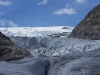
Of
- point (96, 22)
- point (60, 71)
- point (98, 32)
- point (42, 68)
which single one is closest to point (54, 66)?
point (42, 68)

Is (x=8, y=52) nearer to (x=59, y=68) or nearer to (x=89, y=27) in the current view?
(x=59, y=68)

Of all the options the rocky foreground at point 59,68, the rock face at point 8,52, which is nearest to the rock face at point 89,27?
the rock face at point 8,52

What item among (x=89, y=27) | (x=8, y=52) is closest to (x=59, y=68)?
(x=8, y=52)

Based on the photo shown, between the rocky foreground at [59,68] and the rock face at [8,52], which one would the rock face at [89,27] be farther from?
the rocky foreground at [59,68]

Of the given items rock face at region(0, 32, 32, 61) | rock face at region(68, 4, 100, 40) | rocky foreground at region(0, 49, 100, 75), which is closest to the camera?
rocky foreground at region(0, 49, 100, 75)

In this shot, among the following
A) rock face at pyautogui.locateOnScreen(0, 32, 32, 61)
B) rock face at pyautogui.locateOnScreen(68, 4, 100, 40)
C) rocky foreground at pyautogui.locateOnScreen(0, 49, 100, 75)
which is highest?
rock face at pyautogui.locateOnScreen(68, 4, 100, 40)

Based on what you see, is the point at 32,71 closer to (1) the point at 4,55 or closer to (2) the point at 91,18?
(1) the point at 4,55

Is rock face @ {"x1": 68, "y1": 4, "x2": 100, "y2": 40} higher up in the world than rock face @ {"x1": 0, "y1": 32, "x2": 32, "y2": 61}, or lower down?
higher up

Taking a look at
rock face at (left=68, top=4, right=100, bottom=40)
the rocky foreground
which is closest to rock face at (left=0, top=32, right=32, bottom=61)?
the rocky foreground

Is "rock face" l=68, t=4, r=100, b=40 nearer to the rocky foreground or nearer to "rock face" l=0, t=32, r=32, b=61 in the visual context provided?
"rock face" l=0, t=32, r=32, b=61

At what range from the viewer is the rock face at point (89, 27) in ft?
126

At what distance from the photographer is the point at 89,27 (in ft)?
141

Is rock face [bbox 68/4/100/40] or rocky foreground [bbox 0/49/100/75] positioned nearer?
rocky foreground [bbox 0/49/100/75]

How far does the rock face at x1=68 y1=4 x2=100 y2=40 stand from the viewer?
3846 centimetres
